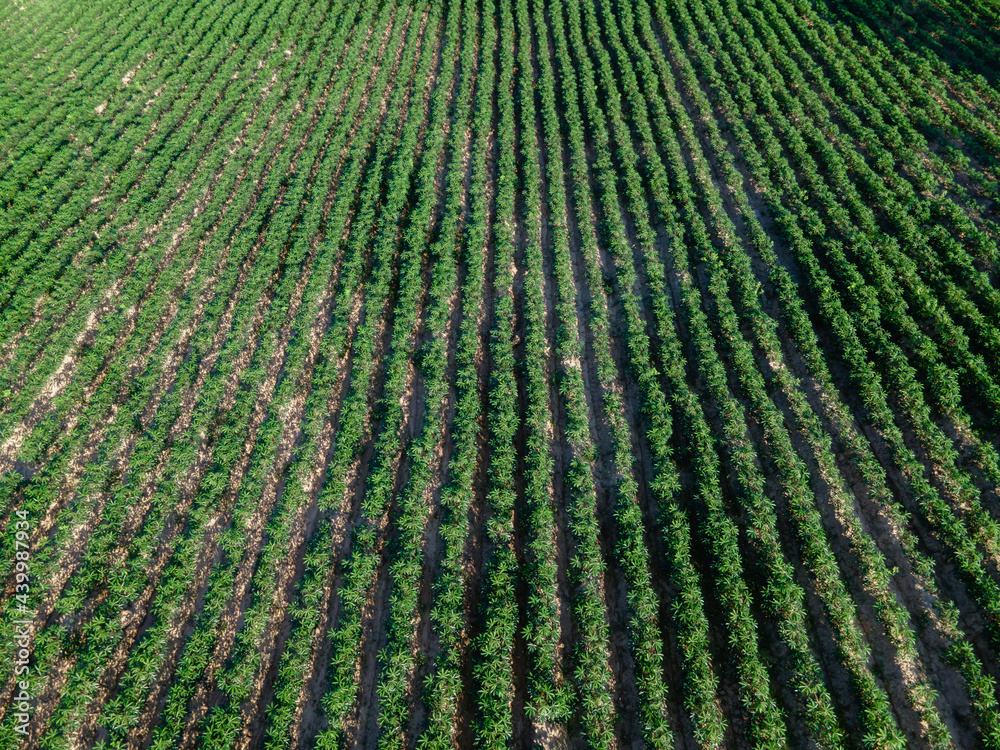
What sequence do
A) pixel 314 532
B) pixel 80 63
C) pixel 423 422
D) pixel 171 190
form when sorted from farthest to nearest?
pixel 80 63, pixel 171 190, pixel 423 422, pixel 314 532

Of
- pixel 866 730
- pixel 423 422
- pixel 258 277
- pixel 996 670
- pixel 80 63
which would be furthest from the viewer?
pixel 80 63

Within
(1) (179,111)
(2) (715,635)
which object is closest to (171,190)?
(1) (179,111)

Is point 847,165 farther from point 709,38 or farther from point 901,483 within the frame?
point 901,483

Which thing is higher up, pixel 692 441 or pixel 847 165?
pixel 847 165

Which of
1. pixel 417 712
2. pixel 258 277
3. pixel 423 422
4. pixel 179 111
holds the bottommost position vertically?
pixel 417 712

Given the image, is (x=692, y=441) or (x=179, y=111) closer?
(x=692, y=441)

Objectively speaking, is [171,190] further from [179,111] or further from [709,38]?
[709,38]
